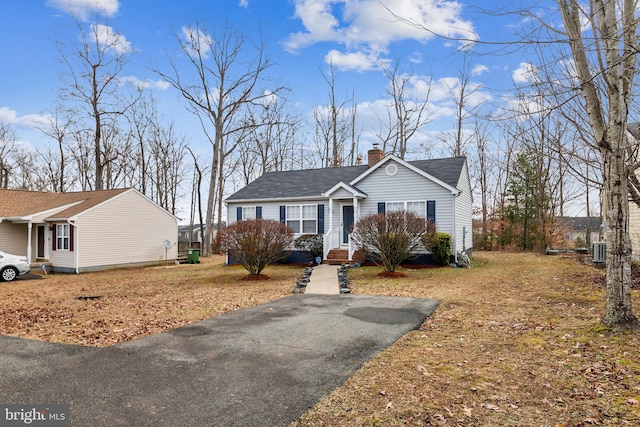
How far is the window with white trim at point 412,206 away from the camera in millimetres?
17266

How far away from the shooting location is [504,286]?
11.4 metres

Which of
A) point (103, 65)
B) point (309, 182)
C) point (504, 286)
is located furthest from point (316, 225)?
point (103, 65)

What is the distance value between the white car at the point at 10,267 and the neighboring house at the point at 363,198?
29.3ft

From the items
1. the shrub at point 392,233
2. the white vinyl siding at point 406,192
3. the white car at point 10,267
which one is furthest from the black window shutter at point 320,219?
the white car at point 10,267

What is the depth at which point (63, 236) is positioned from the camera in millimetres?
18641

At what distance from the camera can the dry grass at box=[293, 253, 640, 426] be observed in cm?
359

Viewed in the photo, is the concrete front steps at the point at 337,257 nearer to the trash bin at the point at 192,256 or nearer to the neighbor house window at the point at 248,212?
the neighbor house window at the point at 248,212

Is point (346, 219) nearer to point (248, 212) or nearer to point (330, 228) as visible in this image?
point (330, 228)

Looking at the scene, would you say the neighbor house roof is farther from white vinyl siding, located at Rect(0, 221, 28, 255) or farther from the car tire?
the car tire

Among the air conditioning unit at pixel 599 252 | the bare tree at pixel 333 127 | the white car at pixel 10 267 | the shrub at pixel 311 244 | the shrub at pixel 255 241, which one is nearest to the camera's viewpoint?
the shrub at pixel 255 241

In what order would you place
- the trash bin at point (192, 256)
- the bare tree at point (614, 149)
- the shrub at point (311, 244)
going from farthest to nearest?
the trash bin at point (192, 256) < the shrub at point (311, 244) < the bare tree at point (614, 149)

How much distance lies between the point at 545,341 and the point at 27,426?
6.39m

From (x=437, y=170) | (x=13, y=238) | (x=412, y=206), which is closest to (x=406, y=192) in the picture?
A: (x=412, y=206)

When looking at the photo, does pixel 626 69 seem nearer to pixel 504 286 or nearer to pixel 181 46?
pixel 504 286
